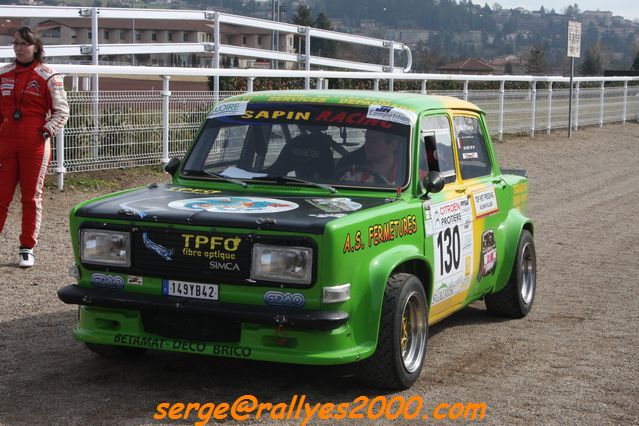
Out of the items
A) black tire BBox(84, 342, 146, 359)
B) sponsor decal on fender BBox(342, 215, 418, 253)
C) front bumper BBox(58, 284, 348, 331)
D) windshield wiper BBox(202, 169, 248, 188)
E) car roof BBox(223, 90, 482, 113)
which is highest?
car roof BBox(223, 90, 482, 113)

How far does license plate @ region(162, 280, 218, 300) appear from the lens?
572cm

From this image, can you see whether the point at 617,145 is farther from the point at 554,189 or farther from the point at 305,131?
the point at 305,131

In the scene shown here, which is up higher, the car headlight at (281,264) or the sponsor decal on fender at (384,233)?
the sponsor decal on fender at (384,233)

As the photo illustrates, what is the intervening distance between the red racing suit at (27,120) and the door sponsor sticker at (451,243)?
3670 mm

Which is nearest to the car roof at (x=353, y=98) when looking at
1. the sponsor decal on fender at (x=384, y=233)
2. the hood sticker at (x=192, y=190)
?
the hood sticker at (x=192, y=190)

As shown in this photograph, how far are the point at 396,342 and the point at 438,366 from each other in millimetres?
913

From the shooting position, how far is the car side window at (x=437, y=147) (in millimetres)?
6949

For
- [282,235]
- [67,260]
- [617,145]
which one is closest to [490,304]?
[282,235]

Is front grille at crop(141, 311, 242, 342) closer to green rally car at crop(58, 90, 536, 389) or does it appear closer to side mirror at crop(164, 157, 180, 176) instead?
green rally car at crop(58, 90, 536, 389)

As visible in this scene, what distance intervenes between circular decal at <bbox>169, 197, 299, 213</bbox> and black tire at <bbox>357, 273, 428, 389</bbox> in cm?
74

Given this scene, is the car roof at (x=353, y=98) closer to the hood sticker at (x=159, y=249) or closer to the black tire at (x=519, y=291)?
the black tire at (x=519, y=291)

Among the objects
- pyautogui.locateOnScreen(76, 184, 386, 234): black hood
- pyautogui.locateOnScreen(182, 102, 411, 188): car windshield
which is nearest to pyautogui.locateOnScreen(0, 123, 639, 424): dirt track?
pyautogui.locateOnScreen(76, 184, 386, 234): black hood

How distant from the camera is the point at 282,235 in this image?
5551mm

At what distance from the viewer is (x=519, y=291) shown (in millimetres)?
8156
